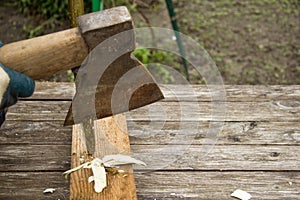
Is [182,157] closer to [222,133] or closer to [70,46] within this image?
[222,133]

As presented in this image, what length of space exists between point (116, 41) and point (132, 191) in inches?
18.8

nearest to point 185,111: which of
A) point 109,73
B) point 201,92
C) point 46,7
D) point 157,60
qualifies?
point 201,92

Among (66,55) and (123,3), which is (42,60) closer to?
(66,55)

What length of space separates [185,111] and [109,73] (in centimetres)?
68

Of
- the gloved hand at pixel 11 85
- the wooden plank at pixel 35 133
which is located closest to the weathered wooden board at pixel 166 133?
the wooden plank at pixel 35 133

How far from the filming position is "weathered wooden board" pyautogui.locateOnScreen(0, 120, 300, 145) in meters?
1.78

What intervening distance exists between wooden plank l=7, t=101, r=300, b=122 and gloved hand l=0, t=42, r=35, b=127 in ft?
1.96

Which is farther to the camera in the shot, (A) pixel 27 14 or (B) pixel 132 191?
(A) pixel 27 14

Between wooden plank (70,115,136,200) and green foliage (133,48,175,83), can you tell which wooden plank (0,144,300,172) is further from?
green foliage (133,48,175,83)

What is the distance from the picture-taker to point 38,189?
60.8 inches

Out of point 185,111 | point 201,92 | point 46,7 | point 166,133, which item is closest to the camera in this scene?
point 166,133

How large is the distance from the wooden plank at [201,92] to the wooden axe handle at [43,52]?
77 centimetres

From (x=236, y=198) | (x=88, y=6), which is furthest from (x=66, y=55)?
(x=88, y=6)

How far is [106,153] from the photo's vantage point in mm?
1641
